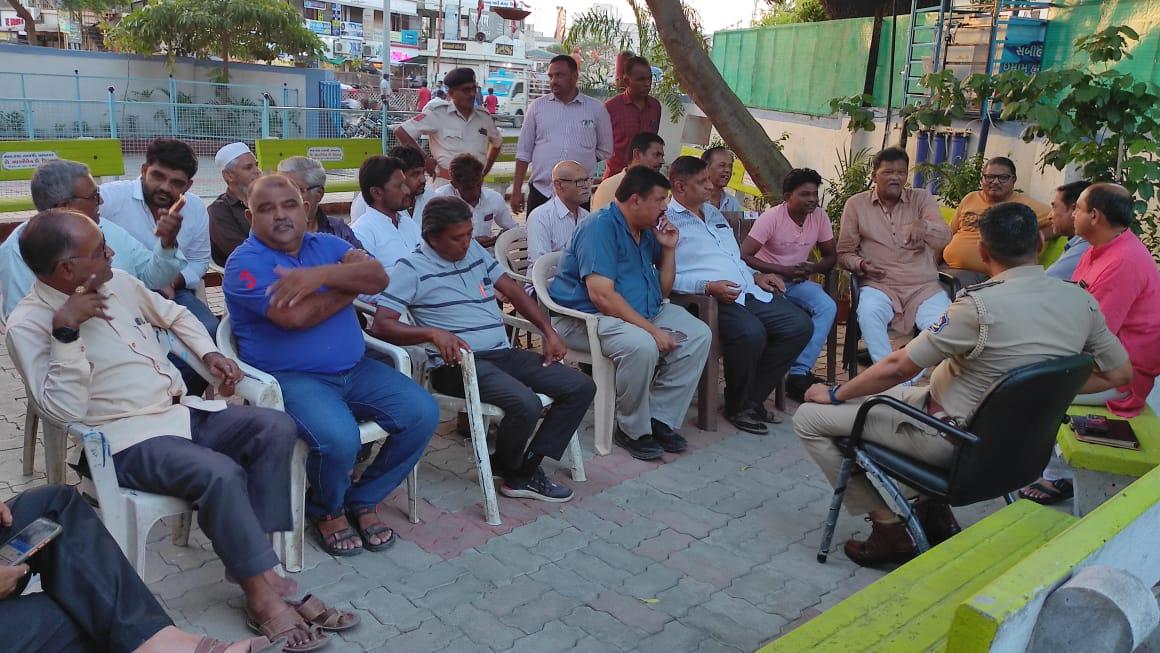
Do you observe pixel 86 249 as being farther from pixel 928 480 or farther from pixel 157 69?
pixel 157 69

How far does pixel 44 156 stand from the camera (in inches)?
258

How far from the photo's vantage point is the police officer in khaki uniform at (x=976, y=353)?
296 centimetres

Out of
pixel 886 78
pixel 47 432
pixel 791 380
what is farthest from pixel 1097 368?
pixel 886 78

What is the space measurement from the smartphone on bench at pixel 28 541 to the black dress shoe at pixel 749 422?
3.49 m

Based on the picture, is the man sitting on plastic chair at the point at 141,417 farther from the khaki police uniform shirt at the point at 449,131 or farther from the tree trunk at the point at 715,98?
the tree trunk at the point at 715,98

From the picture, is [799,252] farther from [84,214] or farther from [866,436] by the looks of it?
[84,214]

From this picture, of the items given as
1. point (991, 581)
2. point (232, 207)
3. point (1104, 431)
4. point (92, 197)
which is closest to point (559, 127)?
point (232, 207)

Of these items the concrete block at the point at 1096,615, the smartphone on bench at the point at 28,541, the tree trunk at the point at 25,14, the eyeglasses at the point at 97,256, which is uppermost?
the tree trunk at the point at 25,14

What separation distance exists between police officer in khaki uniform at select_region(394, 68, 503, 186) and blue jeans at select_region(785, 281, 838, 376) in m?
2.54

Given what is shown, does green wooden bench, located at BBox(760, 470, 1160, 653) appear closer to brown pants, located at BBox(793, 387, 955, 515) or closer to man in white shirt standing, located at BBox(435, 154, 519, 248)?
brown pants, located at BBox(793, 387, 955, 515)

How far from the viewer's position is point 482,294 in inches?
161

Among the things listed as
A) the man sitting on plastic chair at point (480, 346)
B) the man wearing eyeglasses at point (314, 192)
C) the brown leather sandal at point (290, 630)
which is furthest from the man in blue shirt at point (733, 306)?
the brown leather sandal at point (290, 630)

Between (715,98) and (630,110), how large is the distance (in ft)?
2.83

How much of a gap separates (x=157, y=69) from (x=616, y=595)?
74.2 feet
